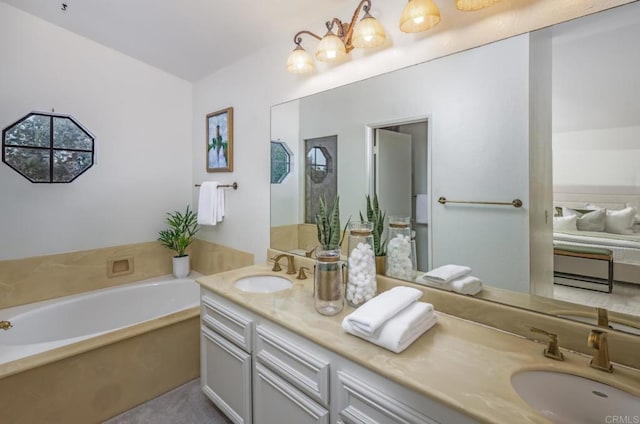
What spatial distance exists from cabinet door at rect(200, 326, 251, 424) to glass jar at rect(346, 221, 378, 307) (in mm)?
581

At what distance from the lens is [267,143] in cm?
226

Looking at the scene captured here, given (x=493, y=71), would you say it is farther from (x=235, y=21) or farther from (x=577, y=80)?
(x=235, y=21)

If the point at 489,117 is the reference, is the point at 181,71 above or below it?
above

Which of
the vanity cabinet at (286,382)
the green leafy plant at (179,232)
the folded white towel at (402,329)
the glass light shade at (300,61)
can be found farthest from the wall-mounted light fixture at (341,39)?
the green leafy plant at (179,232)

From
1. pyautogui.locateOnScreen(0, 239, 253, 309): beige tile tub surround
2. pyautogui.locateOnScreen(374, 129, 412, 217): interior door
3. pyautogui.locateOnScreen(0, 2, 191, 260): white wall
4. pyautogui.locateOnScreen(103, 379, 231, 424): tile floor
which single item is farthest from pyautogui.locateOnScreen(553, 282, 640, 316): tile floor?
pyautogui.locateOnScreen(0, 2, 191, 260): white wall

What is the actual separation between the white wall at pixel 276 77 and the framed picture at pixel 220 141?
6 cm

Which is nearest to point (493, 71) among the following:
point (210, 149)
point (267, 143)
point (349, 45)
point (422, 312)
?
point (349, 45)

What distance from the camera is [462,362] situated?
944 millimetres

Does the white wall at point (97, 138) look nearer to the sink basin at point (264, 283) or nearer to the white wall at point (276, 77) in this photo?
the white wall at point (276, 77)

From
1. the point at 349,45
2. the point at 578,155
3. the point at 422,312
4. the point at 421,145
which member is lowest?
the point at 422,312

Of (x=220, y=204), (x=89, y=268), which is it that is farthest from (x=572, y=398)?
(x=89, y=268)

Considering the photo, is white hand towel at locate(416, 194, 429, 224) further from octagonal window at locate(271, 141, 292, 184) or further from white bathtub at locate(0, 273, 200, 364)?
white bathtub at locate(0, 273, 200, 364)

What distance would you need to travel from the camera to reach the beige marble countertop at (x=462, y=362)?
0.77 meters

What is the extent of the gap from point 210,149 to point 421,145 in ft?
6.63
